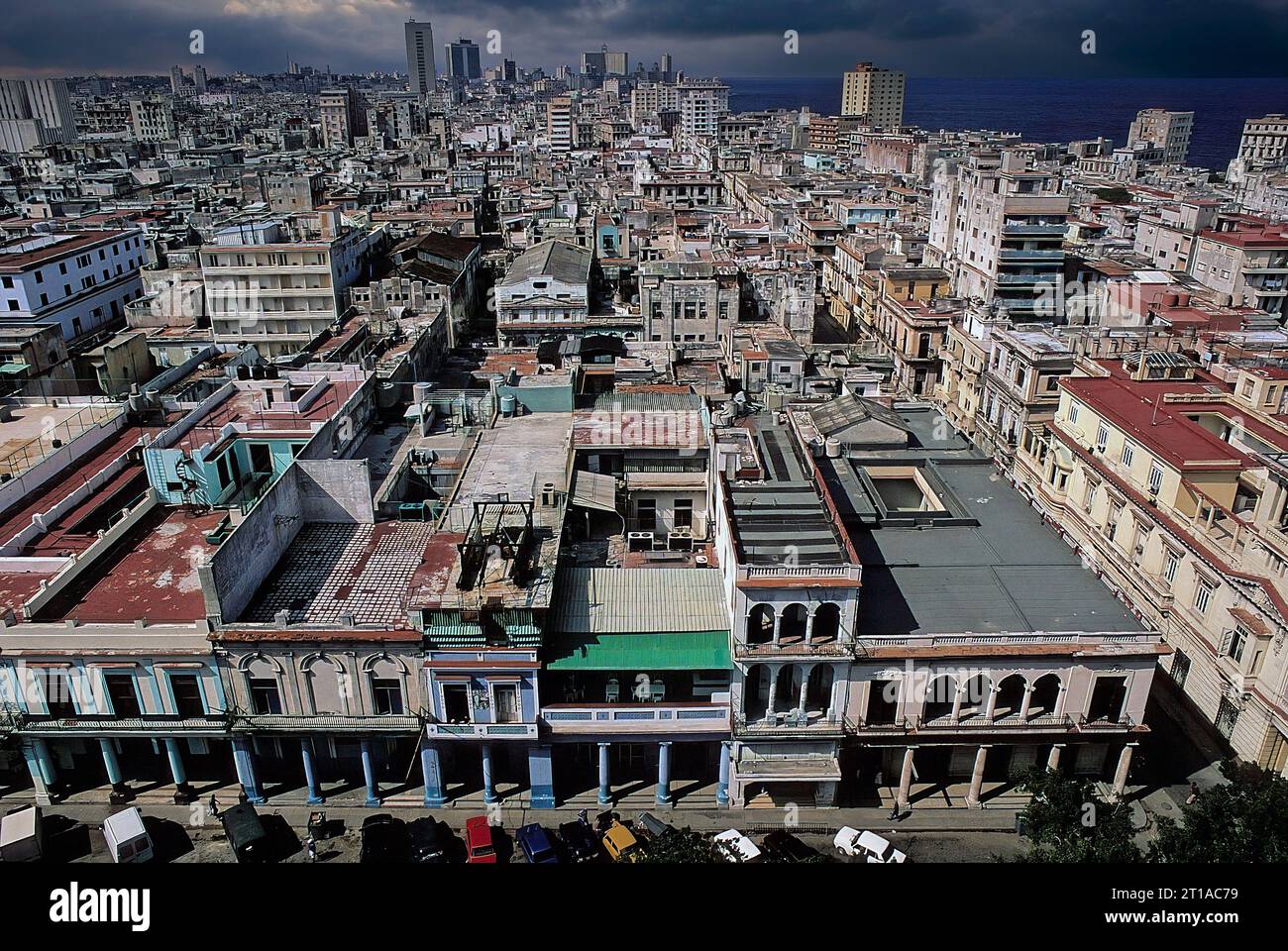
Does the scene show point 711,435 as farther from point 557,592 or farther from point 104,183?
point 104,183

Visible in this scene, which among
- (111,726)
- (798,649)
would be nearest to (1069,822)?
(798,649)

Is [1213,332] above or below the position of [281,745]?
above

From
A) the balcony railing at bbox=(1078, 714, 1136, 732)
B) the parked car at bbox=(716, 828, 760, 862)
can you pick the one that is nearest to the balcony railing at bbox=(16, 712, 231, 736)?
the parked car at bbox=(716, 828, 760, 862)

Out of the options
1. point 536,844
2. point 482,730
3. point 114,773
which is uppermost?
point 482,730

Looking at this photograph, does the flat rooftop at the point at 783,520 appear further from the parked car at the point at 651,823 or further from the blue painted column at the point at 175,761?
the blue painted column at the point at 175,761

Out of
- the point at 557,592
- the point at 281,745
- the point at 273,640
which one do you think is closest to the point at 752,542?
the point at 557,592

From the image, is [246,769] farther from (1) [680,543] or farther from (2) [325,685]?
(1) [680,543]
